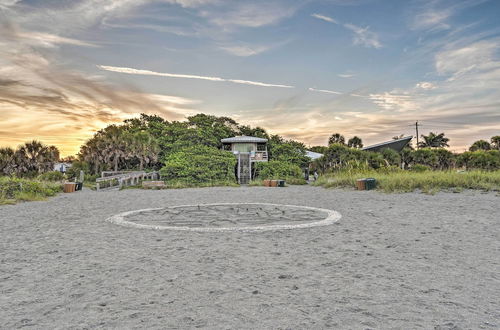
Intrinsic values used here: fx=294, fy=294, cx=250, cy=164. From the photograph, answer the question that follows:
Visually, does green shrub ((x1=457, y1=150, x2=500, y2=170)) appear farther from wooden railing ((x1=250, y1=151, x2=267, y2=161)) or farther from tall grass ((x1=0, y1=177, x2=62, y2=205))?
tall grass ((x1=0, y1=177, x2=62, y2=205))

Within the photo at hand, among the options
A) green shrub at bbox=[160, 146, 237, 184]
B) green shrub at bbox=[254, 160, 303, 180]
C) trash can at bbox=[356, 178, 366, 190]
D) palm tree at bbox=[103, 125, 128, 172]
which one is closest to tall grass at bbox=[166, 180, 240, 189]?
green shrub at bbox=[160, 146, 237, 184]

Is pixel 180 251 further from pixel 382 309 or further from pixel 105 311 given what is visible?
pixel 382 309

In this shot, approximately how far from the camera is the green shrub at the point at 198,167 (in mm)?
21359

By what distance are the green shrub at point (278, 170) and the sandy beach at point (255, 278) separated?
17783 millimetres

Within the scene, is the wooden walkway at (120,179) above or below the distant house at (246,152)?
below

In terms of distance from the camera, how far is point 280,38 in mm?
14859

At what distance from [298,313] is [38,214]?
8.50 meters

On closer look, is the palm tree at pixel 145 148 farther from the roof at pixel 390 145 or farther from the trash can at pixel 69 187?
the roof at pixel 390 145

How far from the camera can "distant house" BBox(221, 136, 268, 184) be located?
24672 millimetres

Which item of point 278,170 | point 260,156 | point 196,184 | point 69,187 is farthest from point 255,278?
point 260,156

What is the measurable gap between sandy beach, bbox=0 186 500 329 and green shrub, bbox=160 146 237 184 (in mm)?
15597

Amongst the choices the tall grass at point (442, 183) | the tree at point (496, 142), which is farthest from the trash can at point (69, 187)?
the tree at point (496, 142)

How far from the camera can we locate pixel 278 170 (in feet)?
77.8

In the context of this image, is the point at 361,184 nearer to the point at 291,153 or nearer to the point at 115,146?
the point at 291,153
